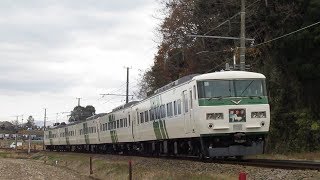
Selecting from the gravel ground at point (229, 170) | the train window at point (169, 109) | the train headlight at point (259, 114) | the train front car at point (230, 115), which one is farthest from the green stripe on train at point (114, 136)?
the train headlight at point (259, 114)

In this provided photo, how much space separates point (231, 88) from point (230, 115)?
1096mm

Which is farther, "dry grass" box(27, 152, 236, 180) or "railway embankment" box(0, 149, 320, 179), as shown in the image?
"dry grass" box(27, 152, 236, 180)

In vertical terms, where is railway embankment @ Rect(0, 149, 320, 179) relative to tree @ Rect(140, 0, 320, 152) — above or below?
below

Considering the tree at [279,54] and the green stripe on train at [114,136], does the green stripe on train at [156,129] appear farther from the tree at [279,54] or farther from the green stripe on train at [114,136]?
the green stripe on train at [114,136]

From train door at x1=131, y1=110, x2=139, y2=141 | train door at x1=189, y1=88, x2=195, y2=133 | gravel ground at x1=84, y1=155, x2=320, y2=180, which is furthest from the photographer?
train door at x1=131, y1=110, x2=139, y2=141

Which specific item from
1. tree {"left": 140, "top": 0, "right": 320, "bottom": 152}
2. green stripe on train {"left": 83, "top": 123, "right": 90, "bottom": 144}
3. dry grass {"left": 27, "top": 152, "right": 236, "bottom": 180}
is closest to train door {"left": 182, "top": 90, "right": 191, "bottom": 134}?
dry grass {"left": 27, "top": 152, "right": 236, "bottom": 180}

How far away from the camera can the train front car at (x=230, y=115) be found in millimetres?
17500

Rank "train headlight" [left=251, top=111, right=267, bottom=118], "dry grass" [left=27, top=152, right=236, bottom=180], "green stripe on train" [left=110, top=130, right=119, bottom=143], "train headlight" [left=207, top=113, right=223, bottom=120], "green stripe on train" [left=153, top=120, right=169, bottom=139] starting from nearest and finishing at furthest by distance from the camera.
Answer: "dry grass" [left=27, top=152, right=236, bottom=180] → "train headlight" [left=207, top=113, right=223, bottom=120] → "train headlight" [left=251, top=111, right=267, bottom=118] → "green stripe on train" [left=153, top=120, right=169, bottom=139] → "green stripe on train" [left=110, top=130, right=119, bottom=143]

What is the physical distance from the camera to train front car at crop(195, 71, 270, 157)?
17500 mm

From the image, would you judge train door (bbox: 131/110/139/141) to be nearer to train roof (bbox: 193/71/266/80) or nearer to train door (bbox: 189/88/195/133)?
train door (bbox: 189/88/195/133)

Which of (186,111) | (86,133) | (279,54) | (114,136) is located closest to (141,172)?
(186,111)

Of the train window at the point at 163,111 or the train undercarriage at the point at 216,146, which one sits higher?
the train window at the point at 163,111

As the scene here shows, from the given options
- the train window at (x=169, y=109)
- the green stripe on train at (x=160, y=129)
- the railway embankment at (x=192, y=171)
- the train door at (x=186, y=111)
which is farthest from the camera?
the green stripe on train at (x=160, y=129)

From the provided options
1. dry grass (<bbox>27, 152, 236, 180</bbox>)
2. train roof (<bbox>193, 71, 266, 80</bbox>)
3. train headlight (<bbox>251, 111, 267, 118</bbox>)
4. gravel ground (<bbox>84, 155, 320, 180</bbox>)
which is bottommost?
dry grass (<bbox>27, 152, 236, 180</bbox>)
